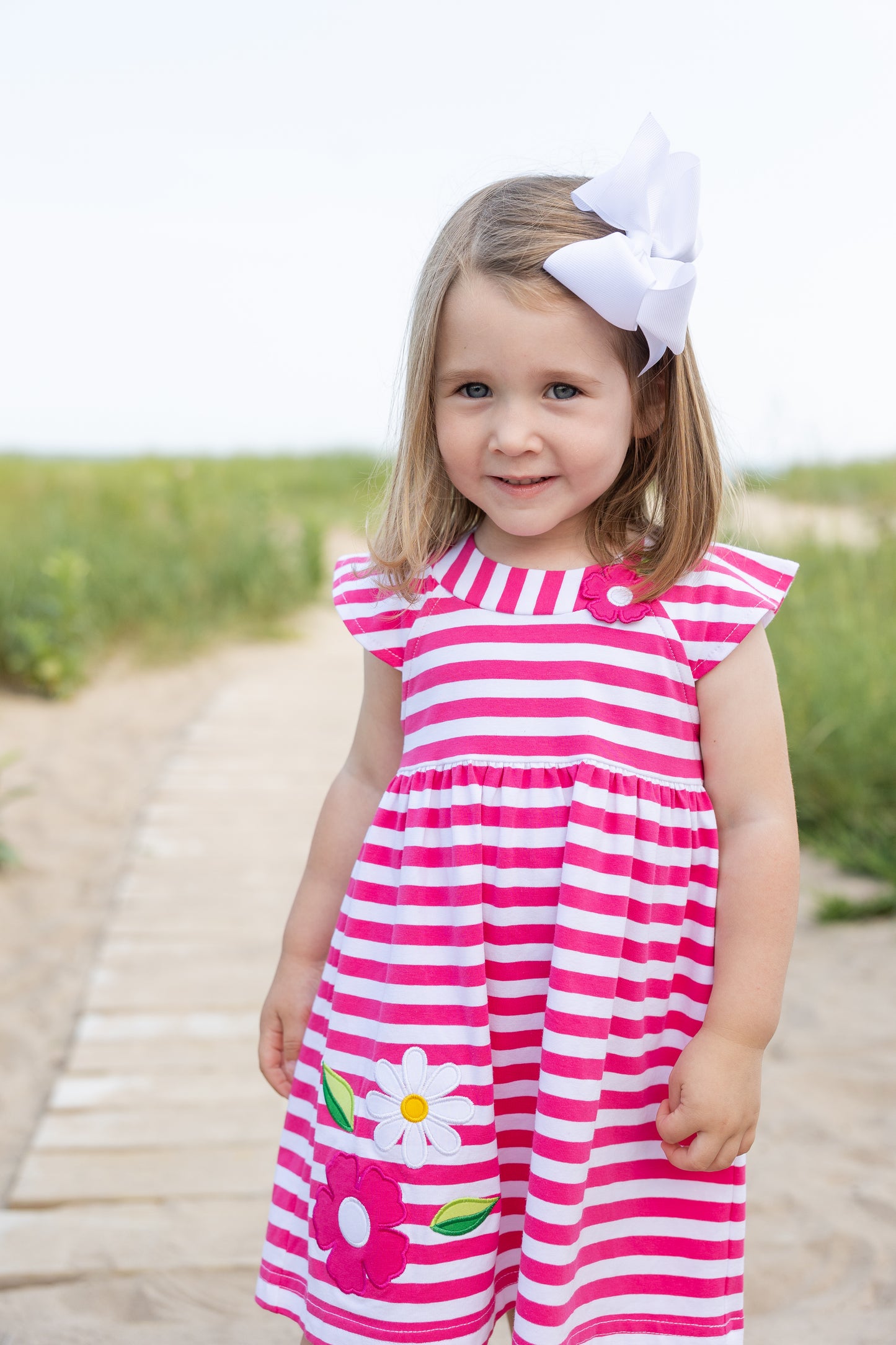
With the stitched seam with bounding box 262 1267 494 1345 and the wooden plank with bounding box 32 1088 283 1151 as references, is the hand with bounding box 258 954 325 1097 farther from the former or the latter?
the wooden plank with bounding box 32 1088 283 1151

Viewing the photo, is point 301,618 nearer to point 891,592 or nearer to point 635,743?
point 891,592

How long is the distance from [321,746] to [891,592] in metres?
2.82

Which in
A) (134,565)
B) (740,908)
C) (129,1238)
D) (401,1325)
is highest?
(740,908)

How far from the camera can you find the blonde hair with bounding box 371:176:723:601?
1.31 meters

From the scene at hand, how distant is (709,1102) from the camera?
125 centimetres

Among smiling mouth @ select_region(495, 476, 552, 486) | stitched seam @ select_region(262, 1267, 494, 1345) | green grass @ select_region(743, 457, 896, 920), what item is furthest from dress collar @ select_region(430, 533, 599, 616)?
green grass @ select_region(743, 457, 896, 920)

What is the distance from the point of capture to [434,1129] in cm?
126

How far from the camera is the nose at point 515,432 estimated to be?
4.17 feet

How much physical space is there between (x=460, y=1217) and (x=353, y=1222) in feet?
0.37

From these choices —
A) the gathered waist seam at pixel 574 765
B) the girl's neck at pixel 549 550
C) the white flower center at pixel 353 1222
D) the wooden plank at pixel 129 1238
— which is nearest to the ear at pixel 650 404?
the girl's neck at pixel 549 550

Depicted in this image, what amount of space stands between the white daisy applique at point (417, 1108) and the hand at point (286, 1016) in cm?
27

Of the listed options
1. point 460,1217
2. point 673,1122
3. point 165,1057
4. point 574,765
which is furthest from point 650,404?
point 165,1057

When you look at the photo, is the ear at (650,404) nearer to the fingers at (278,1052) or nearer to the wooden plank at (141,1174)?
the fingers at (278,1052)

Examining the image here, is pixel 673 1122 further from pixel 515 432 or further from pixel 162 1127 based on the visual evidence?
pixel 162 1127
